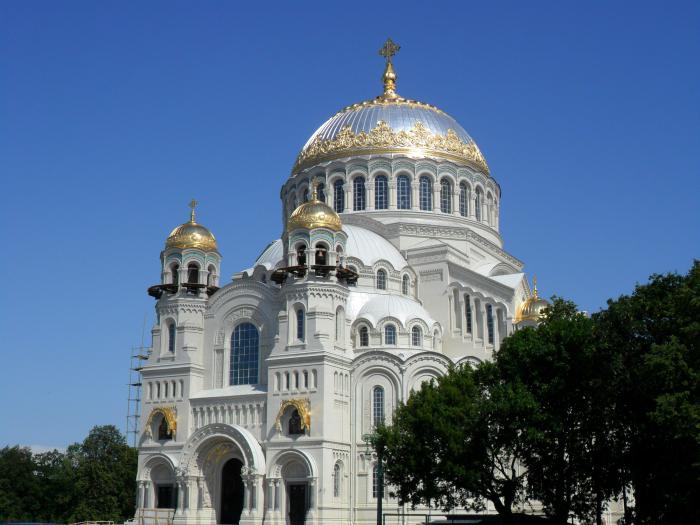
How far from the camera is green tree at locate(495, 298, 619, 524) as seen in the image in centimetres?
3089

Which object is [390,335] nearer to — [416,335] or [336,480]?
[416,335]

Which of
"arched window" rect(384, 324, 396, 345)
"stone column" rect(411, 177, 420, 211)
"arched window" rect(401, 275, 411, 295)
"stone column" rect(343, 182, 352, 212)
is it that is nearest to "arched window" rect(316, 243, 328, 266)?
"arched window" rect(384, 324, 396, 345)

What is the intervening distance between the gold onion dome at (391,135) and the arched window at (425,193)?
160 cm

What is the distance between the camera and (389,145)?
55.7 metres

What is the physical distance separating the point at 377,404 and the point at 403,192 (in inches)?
653

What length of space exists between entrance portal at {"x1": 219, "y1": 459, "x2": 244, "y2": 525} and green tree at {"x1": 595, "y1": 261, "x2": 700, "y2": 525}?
1917 centimetres

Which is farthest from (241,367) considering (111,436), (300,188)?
(111,436)

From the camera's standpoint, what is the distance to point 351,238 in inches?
1962

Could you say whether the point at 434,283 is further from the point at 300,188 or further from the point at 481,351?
the point at 300,188

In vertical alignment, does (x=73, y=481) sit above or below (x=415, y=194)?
below

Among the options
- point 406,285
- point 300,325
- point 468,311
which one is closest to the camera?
point 300,325

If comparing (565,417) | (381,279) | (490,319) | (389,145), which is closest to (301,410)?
(381,279)

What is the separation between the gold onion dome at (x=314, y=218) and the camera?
44375mm

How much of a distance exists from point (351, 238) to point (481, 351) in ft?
30.8
